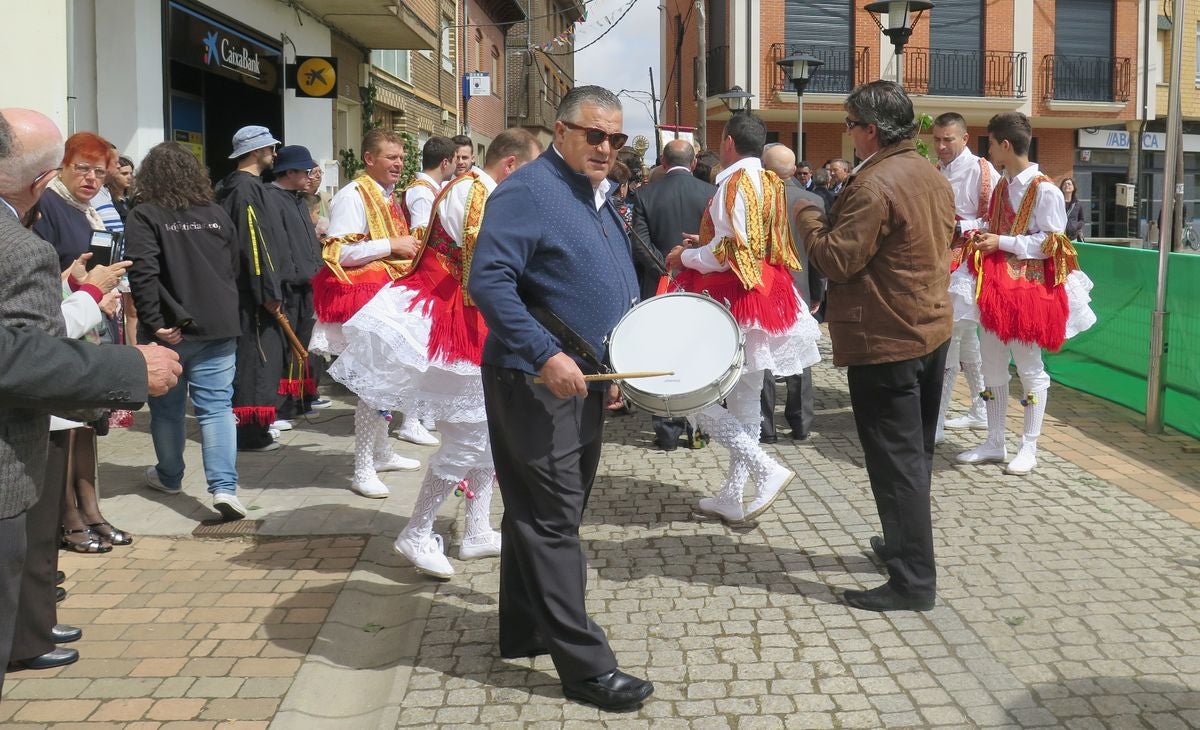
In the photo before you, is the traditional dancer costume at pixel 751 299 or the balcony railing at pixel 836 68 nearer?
the traditional dancer costume at pixel 751 299

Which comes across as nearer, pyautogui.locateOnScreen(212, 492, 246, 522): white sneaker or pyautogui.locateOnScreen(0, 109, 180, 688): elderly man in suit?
pyautogui.locateOnScreen(0, 109, 180, 688): elderly man in suit

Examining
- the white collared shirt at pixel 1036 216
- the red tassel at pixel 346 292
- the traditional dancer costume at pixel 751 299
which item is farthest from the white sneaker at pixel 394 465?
the white collared shirt at pixel 1036 216

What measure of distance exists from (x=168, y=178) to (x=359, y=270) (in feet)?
3.93

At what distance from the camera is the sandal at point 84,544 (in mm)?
5492

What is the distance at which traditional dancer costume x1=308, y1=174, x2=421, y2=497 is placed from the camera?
6531mm

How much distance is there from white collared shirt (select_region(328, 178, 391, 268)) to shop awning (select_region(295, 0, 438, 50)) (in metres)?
8.94

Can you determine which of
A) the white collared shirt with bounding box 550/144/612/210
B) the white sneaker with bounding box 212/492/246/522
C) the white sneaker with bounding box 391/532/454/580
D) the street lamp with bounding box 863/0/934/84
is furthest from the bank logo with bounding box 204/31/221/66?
the white collared shirt with bounding box 550/144/612/210

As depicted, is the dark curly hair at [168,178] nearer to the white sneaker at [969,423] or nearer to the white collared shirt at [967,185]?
the white collared shirt at [967,185]

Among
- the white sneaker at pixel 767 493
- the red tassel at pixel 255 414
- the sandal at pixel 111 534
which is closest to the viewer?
the sandal at pixel 111 534

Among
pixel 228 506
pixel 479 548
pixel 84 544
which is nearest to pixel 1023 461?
pixel 479 548

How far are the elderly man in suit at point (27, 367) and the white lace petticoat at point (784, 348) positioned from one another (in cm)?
352

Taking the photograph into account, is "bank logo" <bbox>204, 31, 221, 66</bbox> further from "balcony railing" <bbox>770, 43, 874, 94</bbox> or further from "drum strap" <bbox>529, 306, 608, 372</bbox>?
"balcony railing" <bbox>770, 43, 874, 94</bbox>

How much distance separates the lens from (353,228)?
658 centimetres

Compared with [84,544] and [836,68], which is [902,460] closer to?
[84,544]
